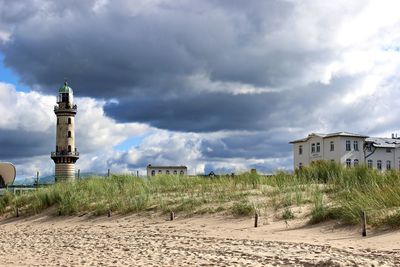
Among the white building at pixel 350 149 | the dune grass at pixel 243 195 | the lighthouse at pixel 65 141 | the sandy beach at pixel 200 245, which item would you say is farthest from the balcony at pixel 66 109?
the sandy beach at pixel 200 245

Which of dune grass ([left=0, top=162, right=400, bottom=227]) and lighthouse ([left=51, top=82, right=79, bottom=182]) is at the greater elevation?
lighthouse ([left=51, top=82, right=79, bottom=182])

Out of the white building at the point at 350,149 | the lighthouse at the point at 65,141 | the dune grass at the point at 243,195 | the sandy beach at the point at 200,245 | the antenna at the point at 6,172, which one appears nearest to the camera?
the sandy beach at the point at 200,245

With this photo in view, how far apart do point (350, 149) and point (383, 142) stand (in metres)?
5.60

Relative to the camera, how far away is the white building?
59938 mm

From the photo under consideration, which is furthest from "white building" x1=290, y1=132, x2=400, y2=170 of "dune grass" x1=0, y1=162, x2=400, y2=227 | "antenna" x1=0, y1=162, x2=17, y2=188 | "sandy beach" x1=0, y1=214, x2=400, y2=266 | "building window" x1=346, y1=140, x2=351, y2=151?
"sandy beach" x1=0, y1=214, x2=400, y2=266

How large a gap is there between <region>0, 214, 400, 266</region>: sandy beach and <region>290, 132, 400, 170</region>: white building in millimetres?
44966

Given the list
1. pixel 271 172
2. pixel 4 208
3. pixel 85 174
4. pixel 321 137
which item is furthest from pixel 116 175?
pixel 321 137

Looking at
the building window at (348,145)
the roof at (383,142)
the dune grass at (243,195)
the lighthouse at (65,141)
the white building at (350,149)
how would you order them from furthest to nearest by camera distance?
1. the lighthouse at (65,141)
2. the roof at (383,142)
3. the building window at (348,145)
4. the white building at (350,149)
5. the dune grass at (243,195)

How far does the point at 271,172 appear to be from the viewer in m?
22.4

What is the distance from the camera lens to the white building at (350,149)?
59938mm

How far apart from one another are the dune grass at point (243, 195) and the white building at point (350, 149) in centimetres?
3870

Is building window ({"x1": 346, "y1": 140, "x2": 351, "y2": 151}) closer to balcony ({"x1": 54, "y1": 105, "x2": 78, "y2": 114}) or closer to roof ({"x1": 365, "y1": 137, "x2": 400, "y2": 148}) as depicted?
roof ({"x1": 365, "y1": 137, "x2": 400, "y2": 148})

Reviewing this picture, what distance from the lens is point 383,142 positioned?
2499 inches

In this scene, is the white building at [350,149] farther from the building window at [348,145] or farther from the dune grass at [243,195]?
the dune grass at [243,195]
